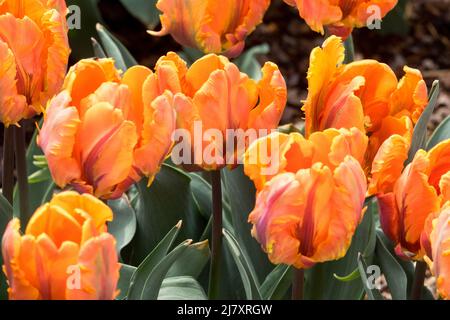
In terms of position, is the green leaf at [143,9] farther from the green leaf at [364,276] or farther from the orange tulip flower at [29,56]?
the green leaf at [364,276]

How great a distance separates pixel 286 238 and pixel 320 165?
0.09m

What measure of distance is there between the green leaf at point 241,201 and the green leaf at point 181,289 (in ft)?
0.61

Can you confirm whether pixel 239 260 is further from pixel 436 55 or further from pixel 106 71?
pixel 436 55

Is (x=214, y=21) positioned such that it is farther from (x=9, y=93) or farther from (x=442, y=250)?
(x=442, y=250)

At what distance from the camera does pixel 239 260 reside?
1400 mm

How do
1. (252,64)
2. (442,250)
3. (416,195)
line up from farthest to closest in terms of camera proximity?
(252,64), (416,195), (442,250)

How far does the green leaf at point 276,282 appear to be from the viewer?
5.13 ft

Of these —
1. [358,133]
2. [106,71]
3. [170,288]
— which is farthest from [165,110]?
[170,288]

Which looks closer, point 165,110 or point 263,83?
point 165,110

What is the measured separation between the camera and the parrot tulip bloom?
1585 mm

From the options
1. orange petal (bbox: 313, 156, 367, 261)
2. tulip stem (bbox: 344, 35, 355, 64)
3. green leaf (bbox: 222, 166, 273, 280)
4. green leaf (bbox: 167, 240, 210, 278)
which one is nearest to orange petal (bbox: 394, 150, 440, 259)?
orange petal (bbox: 313, 156, 367, 261)

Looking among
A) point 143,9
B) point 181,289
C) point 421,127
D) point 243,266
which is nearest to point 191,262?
point 181,289

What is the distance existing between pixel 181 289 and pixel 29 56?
388 mm

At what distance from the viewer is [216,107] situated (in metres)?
1.31
